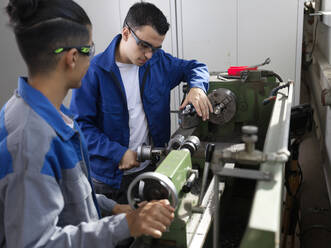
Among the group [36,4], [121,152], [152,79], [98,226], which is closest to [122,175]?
[121,152]

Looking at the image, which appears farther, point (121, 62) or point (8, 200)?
point (121, 62)

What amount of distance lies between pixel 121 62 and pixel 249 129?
3.35ft

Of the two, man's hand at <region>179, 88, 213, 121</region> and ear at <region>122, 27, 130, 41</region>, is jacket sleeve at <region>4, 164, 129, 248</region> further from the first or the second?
ear at <region>122, 27, 130, 41</region>

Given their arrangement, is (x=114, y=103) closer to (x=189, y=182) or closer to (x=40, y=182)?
(x=189, y=182)

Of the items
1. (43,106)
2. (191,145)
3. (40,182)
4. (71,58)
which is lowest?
(191,145)

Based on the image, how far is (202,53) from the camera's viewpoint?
2850 millimetres

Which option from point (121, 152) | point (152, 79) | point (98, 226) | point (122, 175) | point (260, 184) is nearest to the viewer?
point (260, 184)

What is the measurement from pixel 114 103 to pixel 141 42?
0.30 metres

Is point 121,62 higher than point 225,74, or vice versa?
point 121,62

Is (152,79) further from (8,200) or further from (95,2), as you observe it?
(95,2)

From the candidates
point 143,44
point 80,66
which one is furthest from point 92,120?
point 80,66

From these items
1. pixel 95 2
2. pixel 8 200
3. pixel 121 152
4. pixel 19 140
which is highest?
pixel 95 2

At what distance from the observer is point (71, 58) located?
0.88m

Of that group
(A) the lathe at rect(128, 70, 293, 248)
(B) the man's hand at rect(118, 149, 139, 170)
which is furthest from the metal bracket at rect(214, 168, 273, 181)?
(B) the man's hand at rect(118, 149, 139, 170)
